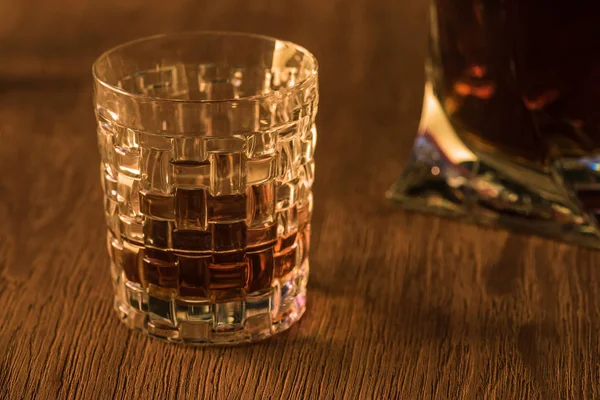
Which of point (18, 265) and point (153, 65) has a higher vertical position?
point (153, 65)

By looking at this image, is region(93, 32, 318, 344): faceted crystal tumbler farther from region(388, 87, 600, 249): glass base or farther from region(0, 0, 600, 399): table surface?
region(388, 87, 600, 249): glass base

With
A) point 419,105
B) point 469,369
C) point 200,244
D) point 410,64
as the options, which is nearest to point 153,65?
point 200,244

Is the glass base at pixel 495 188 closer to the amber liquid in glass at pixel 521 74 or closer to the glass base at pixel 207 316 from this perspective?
the amber liquid in glass at pixel 521 74

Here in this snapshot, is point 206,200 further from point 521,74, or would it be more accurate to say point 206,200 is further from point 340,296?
point 521,74

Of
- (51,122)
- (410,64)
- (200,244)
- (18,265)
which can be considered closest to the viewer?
(200,244)

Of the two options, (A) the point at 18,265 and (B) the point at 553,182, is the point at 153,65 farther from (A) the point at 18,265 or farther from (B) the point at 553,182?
(B) the point at 553,182

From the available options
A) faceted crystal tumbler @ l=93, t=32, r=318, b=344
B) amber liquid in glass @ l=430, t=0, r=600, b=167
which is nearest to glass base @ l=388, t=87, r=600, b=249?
amber liquid in glass @ l=430, t=0, r=600, b=167

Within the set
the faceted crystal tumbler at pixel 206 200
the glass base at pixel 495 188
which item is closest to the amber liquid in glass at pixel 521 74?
the glass base at pixel 495 188
